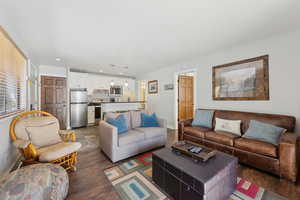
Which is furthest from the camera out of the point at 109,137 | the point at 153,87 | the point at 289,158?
the point at 153,87

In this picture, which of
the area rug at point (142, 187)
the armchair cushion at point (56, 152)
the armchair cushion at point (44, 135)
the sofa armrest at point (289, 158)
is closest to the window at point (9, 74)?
the armchair cushion at point (44, 135)

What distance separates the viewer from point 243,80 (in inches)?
111

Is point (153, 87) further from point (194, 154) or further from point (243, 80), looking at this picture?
point (194, 154)

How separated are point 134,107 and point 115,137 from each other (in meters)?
3.37

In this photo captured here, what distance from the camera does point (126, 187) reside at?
161 centimetres

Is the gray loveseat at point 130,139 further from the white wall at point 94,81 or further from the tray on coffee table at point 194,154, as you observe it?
the white wall at point 94,81

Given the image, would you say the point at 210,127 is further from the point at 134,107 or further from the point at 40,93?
the point at 40,93

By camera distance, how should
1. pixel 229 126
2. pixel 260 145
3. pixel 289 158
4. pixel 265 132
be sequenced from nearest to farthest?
pixel 289 158
pixel 260 145
pixel 265 132
pixel 229 126

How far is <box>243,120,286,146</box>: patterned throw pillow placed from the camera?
77.6 inches

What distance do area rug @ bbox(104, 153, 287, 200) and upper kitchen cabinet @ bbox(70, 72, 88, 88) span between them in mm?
4161

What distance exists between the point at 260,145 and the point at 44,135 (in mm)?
3548

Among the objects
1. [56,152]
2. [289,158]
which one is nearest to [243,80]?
[289,158]

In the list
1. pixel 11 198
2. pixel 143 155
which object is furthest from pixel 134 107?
pixel 11 198

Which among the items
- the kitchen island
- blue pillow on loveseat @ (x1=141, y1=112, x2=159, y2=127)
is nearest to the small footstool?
blue pillow on loveseat @ (x1=141, y1=112, x2=159, y2=127)
